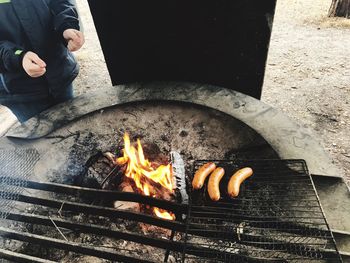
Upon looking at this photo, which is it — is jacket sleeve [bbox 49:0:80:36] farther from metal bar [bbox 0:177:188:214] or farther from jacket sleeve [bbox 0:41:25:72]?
metal bar [bbox 0:177:188:214]

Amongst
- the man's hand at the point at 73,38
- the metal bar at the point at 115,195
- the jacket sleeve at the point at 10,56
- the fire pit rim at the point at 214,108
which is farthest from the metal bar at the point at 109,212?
the man's hand at the point at 73,38

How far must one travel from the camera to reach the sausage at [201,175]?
2.69m

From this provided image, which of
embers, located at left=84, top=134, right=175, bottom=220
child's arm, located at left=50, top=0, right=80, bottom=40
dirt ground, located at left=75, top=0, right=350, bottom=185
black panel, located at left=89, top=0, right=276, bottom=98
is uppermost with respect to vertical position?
child's arm, located at left=50, top=0, right=80, bottom=40

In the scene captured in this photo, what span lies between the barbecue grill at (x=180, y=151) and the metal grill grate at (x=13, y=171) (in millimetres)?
12

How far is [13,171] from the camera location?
9.48 feet

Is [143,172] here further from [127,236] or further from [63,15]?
[63,15]

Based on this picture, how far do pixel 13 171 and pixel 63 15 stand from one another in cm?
172

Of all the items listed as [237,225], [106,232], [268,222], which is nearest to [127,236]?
[106,232]

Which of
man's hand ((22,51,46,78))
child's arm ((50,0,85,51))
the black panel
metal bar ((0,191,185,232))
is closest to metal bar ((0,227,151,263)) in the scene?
metal bar ((0,191,185,232))

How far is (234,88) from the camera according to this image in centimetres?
388

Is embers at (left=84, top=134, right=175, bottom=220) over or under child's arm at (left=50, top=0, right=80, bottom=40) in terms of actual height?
under

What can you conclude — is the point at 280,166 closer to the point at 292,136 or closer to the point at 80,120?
the point at 292,136

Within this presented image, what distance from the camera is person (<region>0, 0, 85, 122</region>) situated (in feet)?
9.93

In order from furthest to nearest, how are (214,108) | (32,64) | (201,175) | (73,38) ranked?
(214,108) → (73,38) → (32,64) → (201,175)
